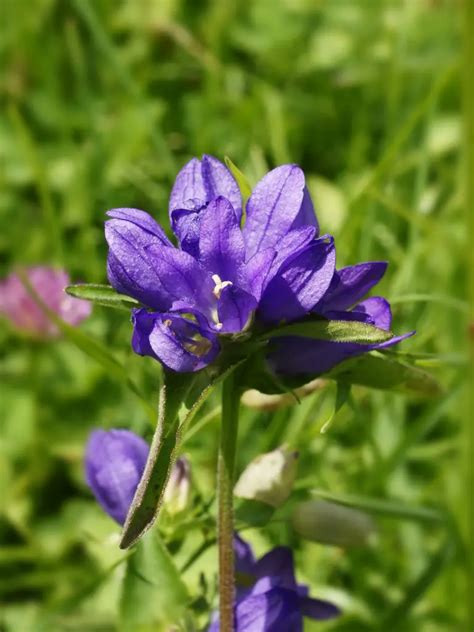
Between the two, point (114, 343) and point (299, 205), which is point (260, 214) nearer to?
point (299, 205)

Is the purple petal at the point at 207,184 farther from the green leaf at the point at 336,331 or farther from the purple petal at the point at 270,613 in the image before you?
the purple petal at the point at 270,613

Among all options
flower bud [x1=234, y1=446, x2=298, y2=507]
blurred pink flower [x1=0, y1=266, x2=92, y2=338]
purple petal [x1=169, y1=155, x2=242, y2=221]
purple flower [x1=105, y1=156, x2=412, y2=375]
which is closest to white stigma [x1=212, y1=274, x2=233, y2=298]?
purple flower [x1=105, y1=156, x2=412, y2=375]

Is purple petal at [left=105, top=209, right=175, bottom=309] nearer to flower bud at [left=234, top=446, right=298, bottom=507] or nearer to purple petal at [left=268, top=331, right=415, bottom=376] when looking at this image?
purple petal at [left=268, top=331, right=415, bottom=376]

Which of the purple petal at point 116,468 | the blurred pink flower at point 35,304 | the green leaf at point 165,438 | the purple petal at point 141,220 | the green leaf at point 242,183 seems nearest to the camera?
the green leaf at point 165,438

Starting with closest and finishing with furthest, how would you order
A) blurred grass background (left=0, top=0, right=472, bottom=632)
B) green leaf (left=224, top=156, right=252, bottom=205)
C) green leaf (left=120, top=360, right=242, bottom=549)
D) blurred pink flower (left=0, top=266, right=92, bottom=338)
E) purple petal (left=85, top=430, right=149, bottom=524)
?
green leaf (left=120, top=360, right=242, bottom=549)
green leaf (left=224, top=156, right=252, bottom=205)
purple petal (left=85, top=430, right=149, bottom=524)
blurred grass background (left=0, top=0, right=472, bottom=632)
blurred pink flower (left=0, top=266, right=92, bottom=338)

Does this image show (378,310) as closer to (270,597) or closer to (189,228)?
(189,228)

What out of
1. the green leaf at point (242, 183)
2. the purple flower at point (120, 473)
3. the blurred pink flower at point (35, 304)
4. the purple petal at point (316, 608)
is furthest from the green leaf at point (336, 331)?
the blurred pink flower at point (35, 304)

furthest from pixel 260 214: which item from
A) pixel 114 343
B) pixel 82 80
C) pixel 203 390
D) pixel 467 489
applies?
pixel 82 80
